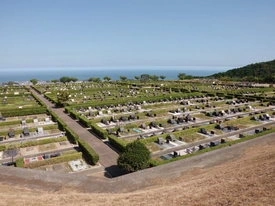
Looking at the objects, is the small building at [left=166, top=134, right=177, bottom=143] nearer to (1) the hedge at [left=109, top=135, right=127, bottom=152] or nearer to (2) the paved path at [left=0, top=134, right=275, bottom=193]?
(1) the hedge at [left=109, top=135, right=127, bottom=152]

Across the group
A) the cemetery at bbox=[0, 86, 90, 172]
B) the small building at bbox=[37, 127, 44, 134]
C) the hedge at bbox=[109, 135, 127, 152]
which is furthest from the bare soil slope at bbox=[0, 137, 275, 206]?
the small building at bbox=[37, 127, 44, 134]

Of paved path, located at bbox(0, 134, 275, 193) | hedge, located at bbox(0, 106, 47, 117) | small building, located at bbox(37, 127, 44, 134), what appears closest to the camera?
paved path, located at bbox(0, 134, 275, 193)

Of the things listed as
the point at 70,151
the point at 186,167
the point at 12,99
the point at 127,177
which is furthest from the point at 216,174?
the point at 12,99

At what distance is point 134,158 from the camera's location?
84.2 feet

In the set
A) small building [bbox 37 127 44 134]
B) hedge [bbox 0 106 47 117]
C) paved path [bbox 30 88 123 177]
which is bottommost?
paved path [bbox 30 88 123 177]

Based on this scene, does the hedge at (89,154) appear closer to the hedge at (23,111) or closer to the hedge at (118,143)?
the hedge at (118,143)

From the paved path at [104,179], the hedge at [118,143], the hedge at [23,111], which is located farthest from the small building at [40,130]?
the paved path at [104,179]

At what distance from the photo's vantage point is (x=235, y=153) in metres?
27.2

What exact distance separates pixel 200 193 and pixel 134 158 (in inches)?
420

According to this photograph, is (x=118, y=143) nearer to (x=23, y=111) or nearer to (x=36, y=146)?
(x=36, y=146)

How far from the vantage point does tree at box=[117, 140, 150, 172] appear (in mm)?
25609

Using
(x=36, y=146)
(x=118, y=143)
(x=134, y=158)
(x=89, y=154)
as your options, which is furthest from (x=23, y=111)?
(x=134, y=158)

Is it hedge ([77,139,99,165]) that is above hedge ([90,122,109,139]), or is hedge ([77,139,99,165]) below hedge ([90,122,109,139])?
below

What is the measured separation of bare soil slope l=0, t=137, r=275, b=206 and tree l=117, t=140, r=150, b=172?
13.5ft
